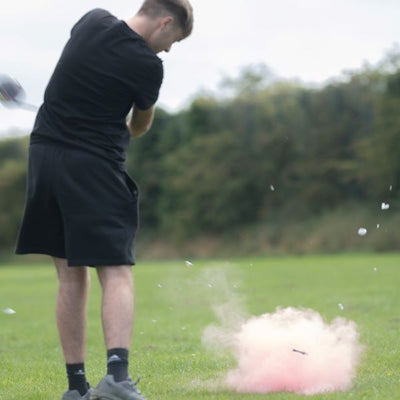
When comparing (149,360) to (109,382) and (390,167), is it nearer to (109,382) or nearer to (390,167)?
(109,382)

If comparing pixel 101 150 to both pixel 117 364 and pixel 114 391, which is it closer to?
pixel 117 364

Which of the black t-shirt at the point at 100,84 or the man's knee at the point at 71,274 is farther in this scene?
the man's knee at the point at 71,274

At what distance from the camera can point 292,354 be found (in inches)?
193

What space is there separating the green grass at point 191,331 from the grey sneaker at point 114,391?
20.1 inches

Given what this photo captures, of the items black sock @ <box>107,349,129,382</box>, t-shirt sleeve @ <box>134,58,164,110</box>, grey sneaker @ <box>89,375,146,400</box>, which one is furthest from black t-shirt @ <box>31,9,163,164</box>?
grey sneaker @ <box>89,375,146,400</box>

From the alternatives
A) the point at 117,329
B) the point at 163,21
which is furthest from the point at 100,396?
the point at 163,21

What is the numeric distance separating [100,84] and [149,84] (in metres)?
0.24

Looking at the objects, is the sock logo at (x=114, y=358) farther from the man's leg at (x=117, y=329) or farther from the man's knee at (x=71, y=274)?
the man's knee at (x=71, y=274)

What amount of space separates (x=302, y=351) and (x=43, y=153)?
1.81 meters

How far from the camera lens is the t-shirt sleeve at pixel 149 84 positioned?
422 centimetres

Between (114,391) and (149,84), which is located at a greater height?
(149,84)

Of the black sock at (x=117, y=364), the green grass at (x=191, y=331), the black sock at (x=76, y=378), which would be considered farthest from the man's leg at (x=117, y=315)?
the green grass at (x=191, y=331)

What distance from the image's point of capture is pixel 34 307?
14.4 m

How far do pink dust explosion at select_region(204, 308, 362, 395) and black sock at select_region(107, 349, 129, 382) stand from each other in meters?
0.88
